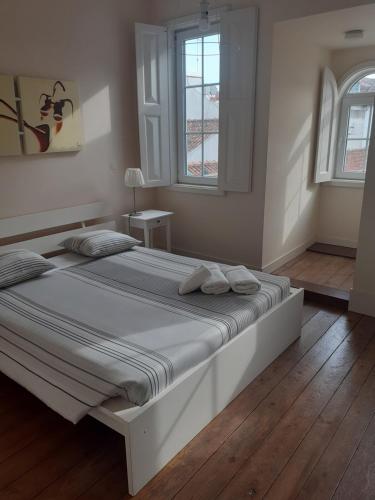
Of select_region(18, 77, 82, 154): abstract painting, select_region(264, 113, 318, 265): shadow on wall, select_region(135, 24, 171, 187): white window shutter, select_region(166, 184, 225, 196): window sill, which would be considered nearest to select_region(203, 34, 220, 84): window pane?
select_region(135, 24, 171, 187): white window shutter

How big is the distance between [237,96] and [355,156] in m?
1.81

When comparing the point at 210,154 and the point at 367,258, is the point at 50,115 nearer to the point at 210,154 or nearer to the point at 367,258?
the point at 210,154

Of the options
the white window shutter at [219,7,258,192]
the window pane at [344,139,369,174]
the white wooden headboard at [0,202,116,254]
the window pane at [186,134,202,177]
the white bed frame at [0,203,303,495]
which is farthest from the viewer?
the window pane at [344,139,369,174]

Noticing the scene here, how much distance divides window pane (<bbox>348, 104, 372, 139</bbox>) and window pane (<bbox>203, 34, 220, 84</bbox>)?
1.70 m

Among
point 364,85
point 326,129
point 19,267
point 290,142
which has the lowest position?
point 19,267

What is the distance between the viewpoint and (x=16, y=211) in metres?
3.17

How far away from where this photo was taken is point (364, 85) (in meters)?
4.30

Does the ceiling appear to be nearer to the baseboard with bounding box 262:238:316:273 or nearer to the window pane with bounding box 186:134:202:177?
the window pane with bounding box 186:134:202:177

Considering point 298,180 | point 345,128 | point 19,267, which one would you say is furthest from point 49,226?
point 345,128

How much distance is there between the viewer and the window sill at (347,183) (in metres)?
4.47

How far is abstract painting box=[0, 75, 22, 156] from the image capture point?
9.48 feet

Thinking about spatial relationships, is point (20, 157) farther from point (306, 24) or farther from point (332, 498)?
point (332, 498)

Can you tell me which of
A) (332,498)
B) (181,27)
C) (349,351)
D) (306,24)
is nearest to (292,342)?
(349,351)

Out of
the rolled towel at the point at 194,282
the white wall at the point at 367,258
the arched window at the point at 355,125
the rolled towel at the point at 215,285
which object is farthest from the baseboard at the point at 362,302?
the arched window at the point at 355,125
